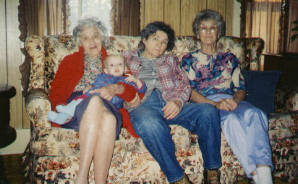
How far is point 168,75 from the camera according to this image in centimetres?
186

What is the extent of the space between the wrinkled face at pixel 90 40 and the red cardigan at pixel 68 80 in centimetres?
5

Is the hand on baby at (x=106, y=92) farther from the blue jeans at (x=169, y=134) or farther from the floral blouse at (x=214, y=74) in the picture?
the floral blouse at (x=214, y=74)

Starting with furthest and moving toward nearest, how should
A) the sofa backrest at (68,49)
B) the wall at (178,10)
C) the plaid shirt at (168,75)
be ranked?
the wall at (178,10) < the sofa backrest at (68,49) < the plaid shirt at (168,75)

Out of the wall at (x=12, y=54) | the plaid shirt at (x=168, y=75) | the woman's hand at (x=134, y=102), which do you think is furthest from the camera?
the wall at (x=12, y=54)

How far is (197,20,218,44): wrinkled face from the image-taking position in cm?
197

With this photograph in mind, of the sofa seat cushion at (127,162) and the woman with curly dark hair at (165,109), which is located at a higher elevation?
the woman with curly dark hair at (165,109)

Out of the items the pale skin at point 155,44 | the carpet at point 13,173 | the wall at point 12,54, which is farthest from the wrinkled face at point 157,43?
the wall at point 12,54

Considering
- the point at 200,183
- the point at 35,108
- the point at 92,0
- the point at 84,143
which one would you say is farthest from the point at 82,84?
the point at 92,0

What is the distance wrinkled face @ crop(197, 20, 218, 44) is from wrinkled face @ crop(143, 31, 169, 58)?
313 millimetres

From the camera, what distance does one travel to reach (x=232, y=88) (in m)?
2.00

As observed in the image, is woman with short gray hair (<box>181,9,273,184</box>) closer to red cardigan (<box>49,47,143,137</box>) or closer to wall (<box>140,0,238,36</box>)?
red cardigan (<box>49,47,143,137</box>)

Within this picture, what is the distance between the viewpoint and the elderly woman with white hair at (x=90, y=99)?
1350 millimetres

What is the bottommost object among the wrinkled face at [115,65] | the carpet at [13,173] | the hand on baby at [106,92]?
the carpet at [13,173]

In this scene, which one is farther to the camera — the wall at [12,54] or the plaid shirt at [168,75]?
the wall at [12,54]
